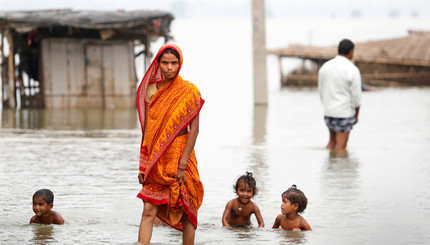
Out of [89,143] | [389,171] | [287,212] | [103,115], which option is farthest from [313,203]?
[103,115]

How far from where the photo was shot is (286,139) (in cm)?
1425

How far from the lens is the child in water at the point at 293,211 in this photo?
6.93 m

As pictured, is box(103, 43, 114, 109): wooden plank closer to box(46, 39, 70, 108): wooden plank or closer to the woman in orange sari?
box(46, 39, 70, 108): wooden plank

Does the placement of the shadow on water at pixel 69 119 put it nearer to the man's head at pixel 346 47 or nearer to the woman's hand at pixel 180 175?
the man's head at pixel 346 47

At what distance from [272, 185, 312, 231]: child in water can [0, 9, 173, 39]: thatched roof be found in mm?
12969

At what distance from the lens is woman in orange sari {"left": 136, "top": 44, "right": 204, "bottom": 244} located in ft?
19.3

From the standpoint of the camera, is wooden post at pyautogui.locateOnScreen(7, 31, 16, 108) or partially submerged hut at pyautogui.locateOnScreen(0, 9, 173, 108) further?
partially submerged hut at pyautogui.locateOnScreen(0, 9, 173, 108)

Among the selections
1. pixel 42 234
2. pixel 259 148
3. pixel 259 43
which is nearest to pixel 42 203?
pixel 42 234

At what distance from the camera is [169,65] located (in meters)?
5.86

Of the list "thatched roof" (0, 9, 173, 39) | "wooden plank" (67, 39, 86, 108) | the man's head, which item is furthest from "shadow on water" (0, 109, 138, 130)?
the man's head

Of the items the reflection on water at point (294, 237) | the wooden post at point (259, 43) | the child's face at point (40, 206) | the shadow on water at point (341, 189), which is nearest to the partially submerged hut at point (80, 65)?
the wooden post at point (259, 43)

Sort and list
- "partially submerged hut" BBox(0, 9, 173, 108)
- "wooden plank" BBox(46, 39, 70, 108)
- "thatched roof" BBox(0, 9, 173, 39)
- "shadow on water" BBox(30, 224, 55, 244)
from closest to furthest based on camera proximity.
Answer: "shadow on water" BBox(30, 224, 55, 244), "thatched roof" BBox(0, 9, 173, 39), "partially submerged hut" BBox(0, 9, 173, 108), "wooden plank" BBox(46, 39, 70, 108)

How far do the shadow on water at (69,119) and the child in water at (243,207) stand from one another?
360 inches

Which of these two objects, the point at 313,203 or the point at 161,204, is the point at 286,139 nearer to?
the point at 313,203
